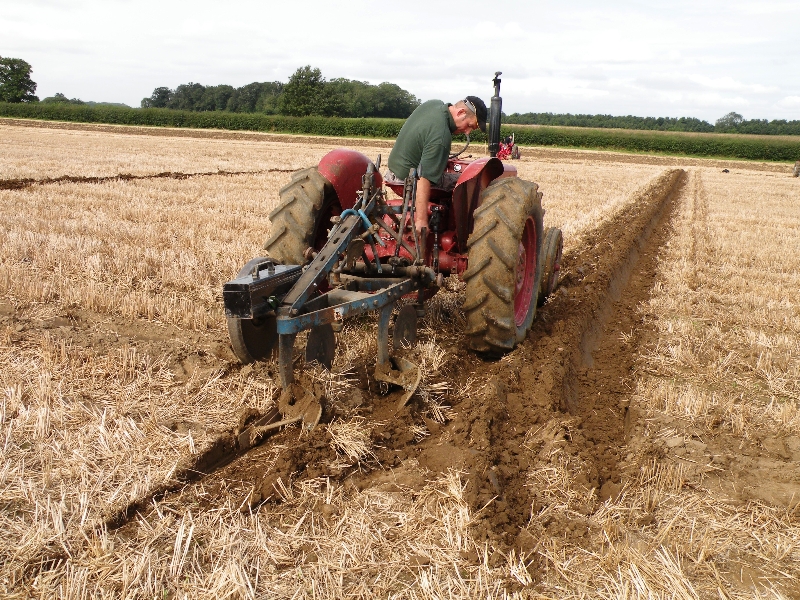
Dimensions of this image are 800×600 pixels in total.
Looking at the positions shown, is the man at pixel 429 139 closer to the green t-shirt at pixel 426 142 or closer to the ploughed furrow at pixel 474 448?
the green t-shirt at pixel 426 142

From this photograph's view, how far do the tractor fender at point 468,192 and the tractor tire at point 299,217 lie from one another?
0.87m

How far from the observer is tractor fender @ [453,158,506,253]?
4.46m

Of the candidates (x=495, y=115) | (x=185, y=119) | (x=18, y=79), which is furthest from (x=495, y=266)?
(x=18, y=79)

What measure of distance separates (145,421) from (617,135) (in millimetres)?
49163

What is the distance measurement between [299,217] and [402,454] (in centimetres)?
187

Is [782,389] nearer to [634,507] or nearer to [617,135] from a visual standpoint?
[634,507]

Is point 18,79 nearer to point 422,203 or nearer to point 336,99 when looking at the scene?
point 336,99

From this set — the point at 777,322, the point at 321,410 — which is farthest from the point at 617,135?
the point at 321,410

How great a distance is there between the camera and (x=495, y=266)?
3.99 meters

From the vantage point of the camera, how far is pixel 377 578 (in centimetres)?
228

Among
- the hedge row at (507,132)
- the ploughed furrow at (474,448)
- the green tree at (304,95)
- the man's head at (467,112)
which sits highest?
the green tree at (304,95)

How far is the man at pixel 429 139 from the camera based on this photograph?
4.27 meters

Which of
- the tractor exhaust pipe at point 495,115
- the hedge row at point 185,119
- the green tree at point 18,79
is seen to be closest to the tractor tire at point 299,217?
the tractor exhaust pipe at point 495,115

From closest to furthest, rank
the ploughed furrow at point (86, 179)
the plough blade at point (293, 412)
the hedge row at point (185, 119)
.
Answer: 1. the plough blade at point (293, 412)
2. the ploughed furrow at point (86, 179)
3. the hedge row at point (185, 119)
